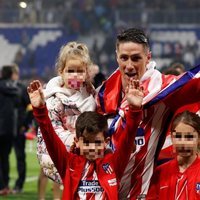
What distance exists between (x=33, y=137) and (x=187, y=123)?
21.1 meters

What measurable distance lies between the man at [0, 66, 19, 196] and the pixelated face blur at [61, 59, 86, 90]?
801 centimetres

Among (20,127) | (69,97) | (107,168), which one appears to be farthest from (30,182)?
(107,168)

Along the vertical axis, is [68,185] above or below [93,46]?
below

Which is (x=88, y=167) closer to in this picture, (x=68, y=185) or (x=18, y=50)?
(x=68, y=185)

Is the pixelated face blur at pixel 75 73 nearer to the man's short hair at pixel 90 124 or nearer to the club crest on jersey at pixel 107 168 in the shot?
the man's short hair at pixel 90 124

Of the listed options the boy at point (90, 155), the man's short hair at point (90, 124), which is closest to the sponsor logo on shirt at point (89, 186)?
the boy at point (90, 155)

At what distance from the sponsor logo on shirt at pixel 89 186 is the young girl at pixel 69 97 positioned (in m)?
0.60

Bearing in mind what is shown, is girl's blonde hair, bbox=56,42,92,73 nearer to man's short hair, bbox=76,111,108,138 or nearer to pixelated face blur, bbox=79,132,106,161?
man's short hair, bbox=76,111,108,138

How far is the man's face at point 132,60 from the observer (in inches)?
202

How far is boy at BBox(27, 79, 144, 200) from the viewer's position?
484 centimetres

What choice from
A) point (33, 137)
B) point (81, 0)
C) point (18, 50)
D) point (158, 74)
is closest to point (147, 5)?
point (81, 0)

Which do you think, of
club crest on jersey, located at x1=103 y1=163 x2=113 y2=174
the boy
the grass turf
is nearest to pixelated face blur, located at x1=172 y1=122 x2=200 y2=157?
the boy

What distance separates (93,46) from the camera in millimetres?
32781

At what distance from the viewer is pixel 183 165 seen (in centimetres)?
501
